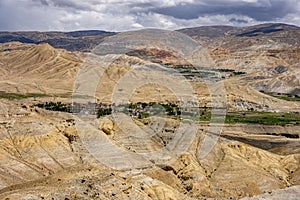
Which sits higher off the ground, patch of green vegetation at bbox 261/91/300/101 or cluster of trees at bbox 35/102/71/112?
cluster of trees at bbox 35/102/71/112

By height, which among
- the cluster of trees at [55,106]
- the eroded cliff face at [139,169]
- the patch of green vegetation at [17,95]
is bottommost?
the patch of green vegetation at [17,95]

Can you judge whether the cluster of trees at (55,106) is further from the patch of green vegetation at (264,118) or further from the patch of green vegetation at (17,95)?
the patch of green vegetation at (264,118)

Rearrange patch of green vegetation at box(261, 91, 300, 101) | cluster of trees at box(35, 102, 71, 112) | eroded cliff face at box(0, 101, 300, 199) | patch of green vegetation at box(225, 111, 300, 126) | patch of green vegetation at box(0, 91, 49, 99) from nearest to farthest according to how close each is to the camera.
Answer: eroded cliff face at box(0, 101, 300, 199), patch of green vegetation at box(225, 111, 300, 126), cluster of trees at box(35, 102, 71, 112), patch of green vegetation at box(0, 91, 49, 99), patch of green vegetation at box(261, 91, 300, 101)

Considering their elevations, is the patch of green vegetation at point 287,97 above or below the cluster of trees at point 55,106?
below

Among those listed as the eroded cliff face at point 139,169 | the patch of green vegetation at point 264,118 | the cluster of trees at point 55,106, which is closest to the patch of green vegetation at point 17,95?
the cluster of trees at point 55,106

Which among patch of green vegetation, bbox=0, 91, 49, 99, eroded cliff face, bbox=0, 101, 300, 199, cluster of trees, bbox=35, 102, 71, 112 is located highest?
eroded cliff face, bbox=0, 101, 300, 199

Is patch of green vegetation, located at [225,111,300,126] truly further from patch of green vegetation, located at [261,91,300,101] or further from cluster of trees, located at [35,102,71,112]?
cluster of trees, located at [35,102,71,112]

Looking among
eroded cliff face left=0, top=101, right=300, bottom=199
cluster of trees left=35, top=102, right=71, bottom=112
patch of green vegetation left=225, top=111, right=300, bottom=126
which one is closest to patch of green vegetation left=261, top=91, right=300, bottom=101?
patch of green vegetation left=225, top=111, right=300, bottom=126

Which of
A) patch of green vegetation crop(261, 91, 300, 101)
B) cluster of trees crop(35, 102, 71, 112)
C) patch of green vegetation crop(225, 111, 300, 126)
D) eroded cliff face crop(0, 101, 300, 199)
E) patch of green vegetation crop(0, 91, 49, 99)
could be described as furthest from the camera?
patch of green vegetation crop(261, 91, 300, 101)

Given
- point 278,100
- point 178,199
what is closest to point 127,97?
point 278,100
